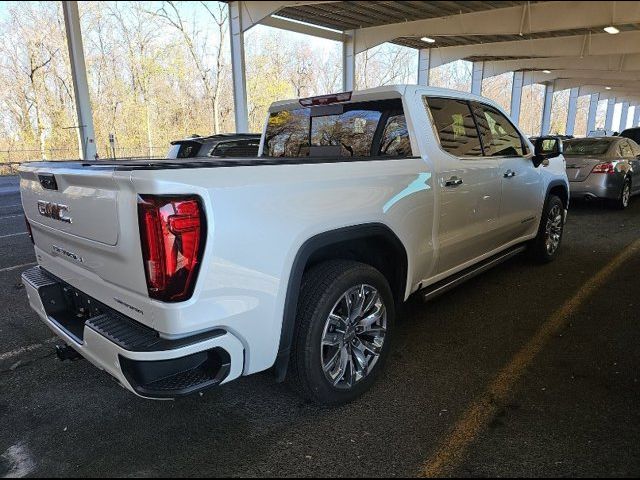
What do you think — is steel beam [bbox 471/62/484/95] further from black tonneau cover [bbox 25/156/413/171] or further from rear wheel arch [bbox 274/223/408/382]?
black tonneau cover [bbox 25/156/413/171]

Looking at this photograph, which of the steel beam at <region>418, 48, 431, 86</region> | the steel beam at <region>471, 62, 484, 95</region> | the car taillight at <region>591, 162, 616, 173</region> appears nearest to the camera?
the car taillight at <region>591, 162, 616, 173</region>

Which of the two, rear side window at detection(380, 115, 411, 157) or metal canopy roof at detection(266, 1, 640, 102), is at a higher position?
metal canopy roof at detection(266, 1, 640, 102)

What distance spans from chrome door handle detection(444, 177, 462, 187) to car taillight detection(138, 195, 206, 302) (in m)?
2.11

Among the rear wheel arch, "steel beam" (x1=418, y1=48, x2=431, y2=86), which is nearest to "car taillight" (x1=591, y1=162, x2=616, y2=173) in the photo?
the rear wheel arch

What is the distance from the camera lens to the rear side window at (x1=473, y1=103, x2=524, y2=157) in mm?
4180

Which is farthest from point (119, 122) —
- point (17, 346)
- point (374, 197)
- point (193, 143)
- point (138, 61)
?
point (374, 197)

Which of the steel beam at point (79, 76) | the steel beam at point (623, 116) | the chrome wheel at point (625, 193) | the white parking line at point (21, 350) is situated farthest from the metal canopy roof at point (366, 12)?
the steel beam at point (623, 116)

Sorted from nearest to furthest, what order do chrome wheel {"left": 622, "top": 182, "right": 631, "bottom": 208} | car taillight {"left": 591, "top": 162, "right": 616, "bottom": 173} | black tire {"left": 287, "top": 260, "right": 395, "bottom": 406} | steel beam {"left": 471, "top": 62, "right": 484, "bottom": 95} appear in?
1. black tire {"left": 287, "top": 260, "right": 395, "bottom": 406}
2. car taillight {"left": 591, "top": 162, "right": 616, "bottom": 173}
3. chrome wheel {"left": 622, "top": 182, "right": 631, "bottom": 208}
4. steel beam {"left": 471, "top": 62, "right": 484, "bottom": 95}

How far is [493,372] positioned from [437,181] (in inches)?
53.9

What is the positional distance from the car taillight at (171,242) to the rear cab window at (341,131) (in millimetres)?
1903

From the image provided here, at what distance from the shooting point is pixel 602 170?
8.77m

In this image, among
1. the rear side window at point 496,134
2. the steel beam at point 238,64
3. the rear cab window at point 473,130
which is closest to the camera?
the rear cab window at point 473,130

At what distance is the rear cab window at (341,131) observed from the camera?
3.52 meters

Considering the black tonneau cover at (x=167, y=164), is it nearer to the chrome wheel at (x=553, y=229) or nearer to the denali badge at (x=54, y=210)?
the denali badge at (x=54, y=210)
